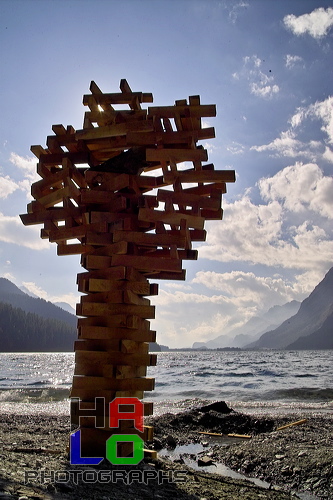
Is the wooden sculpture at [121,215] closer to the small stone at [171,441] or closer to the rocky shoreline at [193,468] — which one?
the rocky shoreline at [193,468]

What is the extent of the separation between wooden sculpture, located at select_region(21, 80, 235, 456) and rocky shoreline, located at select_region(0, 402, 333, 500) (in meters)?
0.75

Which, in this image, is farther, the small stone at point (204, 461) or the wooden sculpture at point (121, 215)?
the small stone at point (204, 461)

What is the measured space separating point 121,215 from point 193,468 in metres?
4.58

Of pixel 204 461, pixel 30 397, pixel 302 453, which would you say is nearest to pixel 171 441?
pixel 204 461

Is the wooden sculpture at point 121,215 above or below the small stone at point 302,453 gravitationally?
above

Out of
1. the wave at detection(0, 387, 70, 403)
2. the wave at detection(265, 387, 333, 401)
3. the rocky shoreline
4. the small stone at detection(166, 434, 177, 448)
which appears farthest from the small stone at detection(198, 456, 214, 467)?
the wave at detection(0, 387, 70, 403)

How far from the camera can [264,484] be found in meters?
6.49

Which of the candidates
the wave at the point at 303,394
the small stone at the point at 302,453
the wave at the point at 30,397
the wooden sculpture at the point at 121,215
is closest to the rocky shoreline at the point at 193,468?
the small stone at the point at 302,453

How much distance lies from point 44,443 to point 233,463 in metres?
3.51

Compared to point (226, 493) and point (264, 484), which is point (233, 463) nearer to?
point (264, 484)

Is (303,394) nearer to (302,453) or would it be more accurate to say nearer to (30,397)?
(30,397)

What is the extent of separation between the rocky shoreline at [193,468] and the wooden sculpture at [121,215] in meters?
0.75

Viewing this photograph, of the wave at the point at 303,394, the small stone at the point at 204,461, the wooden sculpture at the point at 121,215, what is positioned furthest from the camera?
the wave at the point at 303,394

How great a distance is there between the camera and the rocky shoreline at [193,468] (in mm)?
4520
